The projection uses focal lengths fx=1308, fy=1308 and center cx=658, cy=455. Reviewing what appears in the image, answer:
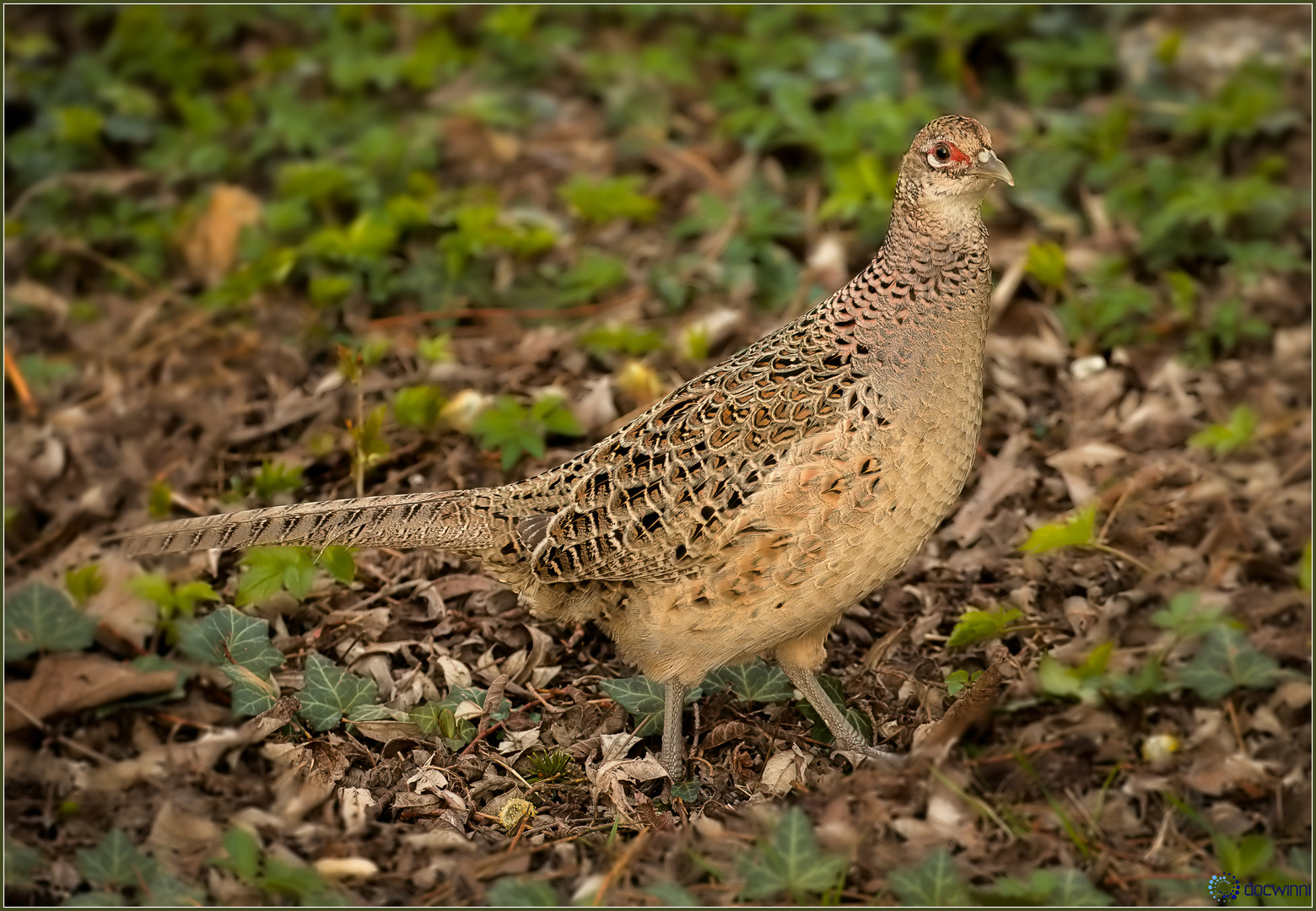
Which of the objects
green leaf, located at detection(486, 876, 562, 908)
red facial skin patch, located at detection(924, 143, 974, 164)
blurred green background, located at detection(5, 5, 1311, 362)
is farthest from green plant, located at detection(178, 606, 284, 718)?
red facial skin patch, located at detection(924, 143, 974, 164)

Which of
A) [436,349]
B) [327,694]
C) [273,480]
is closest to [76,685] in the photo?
[327,694]

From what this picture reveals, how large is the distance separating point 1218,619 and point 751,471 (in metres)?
2.05

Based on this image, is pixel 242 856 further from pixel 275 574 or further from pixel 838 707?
pixel 838 707

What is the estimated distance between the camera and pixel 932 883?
13.9 feet

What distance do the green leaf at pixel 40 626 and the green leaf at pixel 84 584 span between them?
221 mm

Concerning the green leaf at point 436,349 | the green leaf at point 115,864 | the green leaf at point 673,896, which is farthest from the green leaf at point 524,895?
the green leaf at point 436,349

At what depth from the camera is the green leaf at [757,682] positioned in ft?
18.5

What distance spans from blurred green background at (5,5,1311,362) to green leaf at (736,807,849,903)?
13.8ft

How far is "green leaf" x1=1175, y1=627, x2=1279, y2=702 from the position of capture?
509 centimetres

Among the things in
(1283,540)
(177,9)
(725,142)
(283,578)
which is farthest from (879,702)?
(177,9)

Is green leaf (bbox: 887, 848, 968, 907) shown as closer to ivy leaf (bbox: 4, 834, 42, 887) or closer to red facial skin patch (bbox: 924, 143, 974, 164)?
red facial skin patch (bbox: 924, 143, 974, 164)

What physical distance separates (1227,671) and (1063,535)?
81cm

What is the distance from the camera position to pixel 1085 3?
924cm

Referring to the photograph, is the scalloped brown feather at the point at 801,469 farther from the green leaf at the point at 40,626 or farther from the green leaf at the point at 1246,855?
the green leaf at the point at 40,626
